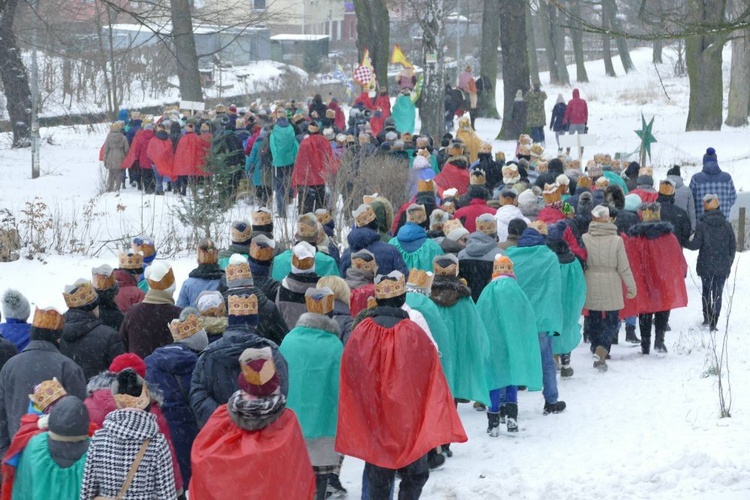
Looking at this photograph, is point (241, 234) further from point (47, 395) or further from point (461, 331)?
point (47, 395)

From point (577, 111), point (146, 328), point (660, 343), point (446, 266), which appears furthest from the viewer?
point (577, 111)

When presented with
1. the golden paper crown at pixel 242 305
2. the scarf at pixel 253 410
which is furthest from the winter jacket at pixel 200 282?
the scarf at pixel 253 410

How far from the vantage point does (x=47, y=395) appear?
5.76 metres

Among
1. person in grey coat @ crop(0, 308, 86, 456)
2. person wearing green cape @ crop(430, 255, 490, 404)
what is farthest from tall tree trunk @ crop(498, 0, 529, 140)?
person in grey coat @ crop(0, 308, 86, 456)

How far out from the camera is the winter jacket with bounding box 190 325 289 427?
6.04 metres

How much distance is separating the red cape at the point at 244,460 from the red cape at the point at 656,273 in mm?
6659

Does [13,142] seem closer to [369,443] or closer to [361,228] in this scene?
[361,228]

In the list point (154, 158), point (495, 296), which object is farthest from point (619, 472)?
point (154, 158)

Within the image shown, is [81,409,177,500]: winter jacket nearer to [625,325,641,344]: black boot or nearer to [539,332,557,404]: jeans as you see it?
[539,332,557,404]: jeans

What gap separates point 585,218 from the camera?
12.0 meters

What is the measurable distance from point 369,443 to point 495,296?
8.37ft

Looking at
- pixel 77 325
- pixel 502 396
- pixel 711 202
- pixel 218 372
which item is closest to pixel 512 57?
pixel 711 202

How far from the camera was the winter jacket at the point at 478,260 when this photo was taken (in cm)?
971

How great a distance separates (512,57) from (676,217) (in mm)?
17876
